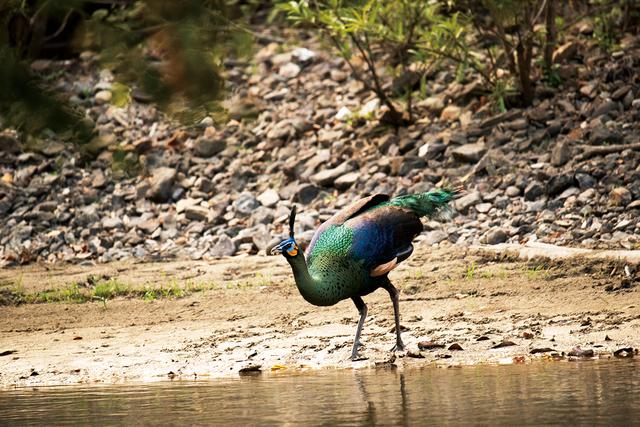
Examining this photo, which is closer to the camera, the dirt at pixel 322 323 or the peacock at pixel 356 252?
the peacock at pixel 356 252

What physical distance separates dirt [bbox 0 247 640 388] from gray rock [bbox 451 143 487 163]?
2069 mm

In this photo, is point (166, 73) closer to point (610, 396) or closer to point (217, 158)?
point (610, 396)

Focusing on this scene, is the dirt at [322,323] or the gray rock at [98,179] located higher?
the dirt at [322,323]

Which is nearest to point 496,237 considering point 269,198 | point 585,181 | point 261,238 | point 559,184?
point 559,184

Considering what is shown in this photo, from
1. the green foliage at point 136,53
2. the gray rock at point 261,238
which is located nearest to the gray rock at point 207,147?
the gray rock at point 261,238

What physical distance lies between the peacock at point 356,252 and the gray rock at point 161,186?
614 centimetres

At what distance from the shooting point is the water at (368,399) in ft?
20.6

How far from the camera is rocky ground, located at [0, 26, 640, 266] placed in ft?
39.9

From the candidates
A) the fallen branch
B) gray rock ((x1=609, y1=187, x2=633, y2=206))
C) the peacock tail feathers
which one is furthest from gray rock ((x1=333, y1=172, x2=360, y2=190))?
the peacock tail feathers

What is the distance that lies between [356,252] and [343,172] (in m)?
5.64

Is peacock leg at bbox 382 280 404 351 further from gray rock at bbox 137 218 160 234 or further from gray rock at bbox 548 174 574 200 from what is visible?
gray rock at bbox 137 218 160 234

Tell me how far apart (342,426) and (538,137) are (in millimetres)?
8087

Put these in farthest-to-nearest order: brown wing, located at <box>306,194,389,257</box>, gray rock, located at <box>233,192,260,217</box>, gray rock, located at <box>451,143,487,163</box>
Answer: gray rock, located at <box>233,192,260,217</box>
gray rock, located at <box>451,143,487,163</box>
brown wing, located at <box>306,194,389,257</box>

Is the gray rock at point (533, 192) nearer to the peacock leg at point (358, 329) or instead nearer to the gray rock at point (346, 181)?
the gray rock at point (346, 181)
